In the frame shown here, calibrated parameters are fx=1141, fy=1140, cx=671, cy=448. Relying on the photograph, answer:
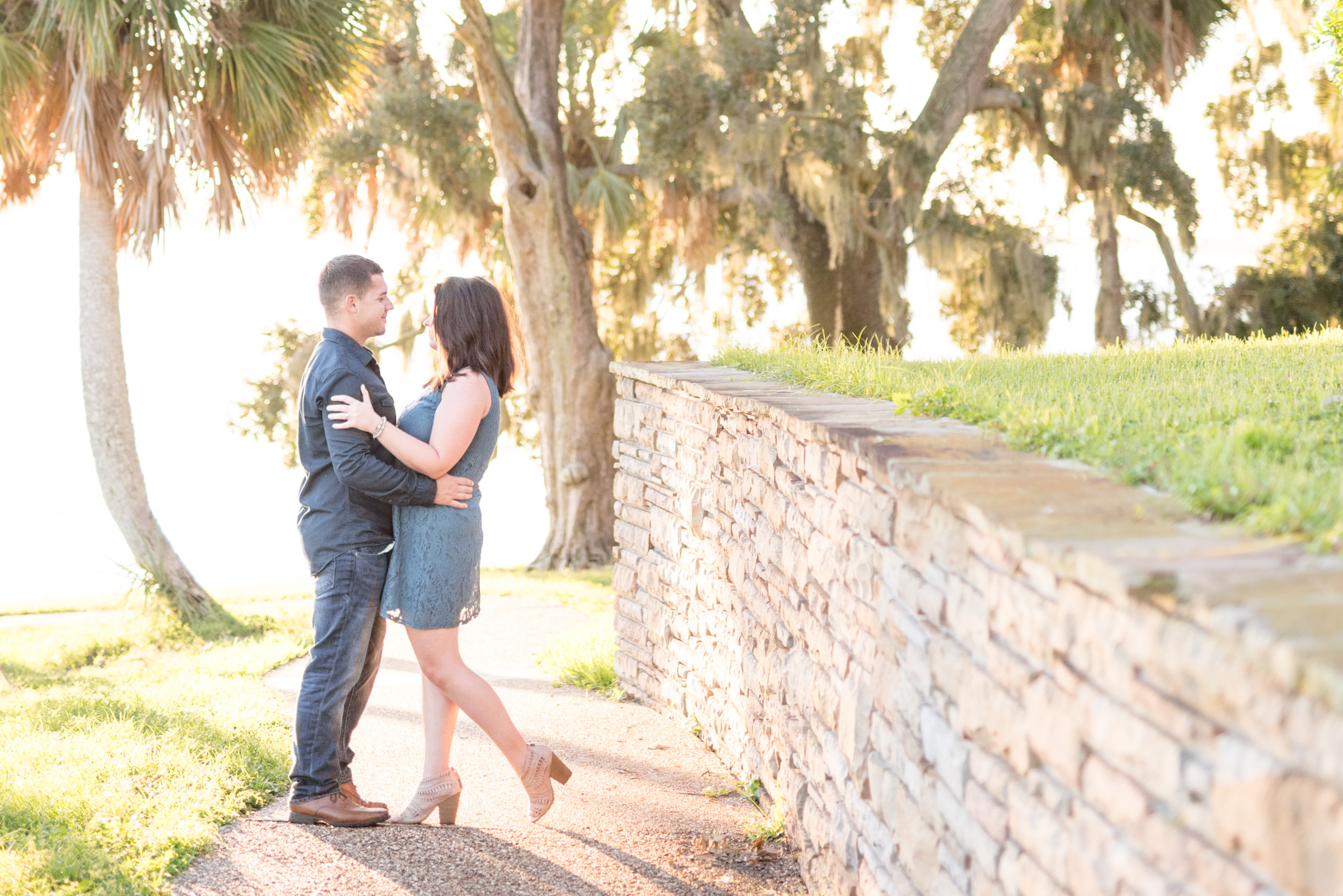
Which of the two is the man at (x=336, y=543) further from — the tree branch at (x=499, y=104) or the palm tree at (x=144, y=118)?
the tree branch at (x=499, y=104)

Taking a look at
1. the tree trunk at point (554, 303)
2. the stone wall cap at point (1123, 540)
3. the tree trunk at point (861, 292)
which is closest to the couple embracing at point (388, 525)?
the stone wall cap at point (1123, 540)

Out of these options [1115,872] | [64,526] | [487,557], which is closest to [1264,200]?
[1115,872]

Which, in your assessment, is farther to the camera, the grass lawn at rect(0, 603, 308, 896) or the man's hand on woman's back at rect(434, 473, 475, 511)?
the man's hand on woman's back at rect(434, 473, 475, 511)

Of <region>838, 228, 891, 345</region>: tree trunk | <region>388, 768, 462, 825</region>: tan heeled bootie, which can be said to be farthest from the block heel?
<region>838, 228, 891, 345</region>: tree trunk

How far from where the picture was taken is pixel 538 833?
13.0 ft

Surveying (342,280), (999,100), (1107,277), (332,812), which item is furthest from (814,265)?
(332,812)

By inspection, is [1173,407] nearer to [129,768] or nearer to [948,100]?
[129,768]

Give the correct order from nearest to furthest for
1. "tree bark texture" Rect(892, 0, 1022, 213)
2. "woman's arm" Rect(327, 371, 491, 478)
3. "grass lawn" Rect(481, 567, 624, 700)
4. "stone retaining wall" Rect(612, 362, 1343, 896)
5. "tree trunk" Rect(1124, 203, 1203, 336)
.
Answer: "stone retaining wall" Rect(612, 362, 1343, 896), "woman's arm" Rect(327, 371, 491, 478), "grass lawn" Rect(481, 567, 624, 700), "tree bark texture" Rect(892, 0, 1022, 213), "tree trunk" Rect(1124, 203, 1203, 336)

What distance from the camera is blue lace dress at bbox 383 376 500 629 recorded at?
12.4 ft

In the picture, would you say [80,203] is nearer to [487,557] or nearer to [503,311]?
[503,311]

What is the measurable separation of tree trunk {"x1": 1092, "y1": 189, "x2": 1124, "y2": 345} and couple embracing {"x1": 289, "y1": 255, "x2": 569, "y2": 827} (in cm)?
1153

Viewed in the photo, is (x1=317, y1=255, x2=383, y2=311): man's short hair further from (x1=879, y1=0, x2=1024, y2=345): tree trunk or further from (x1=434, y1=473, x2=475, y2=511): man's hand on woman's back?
(x1=879, y1=0, x2=1024, y2=345): tree trunk

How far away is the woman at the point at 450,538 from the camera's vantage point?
12.3 feet

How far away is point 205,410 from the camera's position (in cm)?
4275
